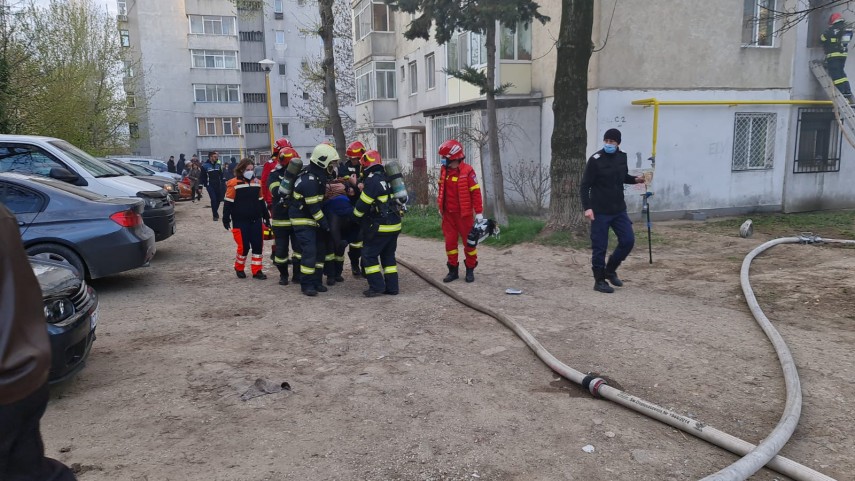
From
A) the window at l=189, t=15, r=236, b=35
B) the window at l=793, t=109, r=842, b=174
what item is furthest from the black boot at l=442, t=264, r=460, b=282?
→ the window at l=189, t=15, r=236, b=35

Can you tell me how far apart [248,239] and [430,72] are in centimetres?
1591

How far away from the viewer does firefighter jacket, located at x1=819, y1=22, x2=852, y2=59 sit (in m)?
14.5

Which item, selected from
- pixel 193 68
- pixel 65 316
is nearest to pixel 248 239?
pixel 65 316

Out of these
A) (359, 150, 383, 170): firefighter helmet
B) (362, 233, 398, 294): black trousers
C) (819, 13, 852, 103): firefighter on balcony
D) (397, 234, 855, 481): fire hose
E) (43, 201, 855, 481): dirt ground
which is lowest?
(43, 201, 855, 481): dirt ground

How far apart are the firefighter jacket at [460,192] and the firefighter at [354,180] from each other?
123cm

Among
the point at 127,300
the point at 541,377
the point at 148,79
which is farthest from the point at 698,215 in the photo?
the point at 148,79

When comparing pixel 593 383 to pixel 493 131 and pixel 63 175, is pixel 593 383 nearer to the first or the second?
pixel 63 175

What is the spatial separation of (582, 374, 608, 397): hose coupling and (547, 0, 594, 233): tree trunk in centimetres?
666

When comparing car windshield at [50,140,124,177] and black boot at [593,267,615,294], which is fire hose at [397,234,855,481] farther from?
car windshield at [50,140,124,177]

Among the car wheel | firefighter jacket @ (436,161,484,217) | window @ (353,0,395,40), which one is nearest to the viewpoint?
the car wheel

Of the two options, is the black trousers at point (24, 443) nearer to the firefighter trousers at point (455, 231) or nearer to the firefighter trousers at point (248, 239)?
the firefighter trousers at point (455, 231)

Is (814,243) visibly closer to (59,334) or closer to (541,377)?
(541,377)

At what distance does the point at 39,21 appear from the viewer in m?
20.7

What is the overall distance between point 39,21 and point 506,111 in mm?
16548
